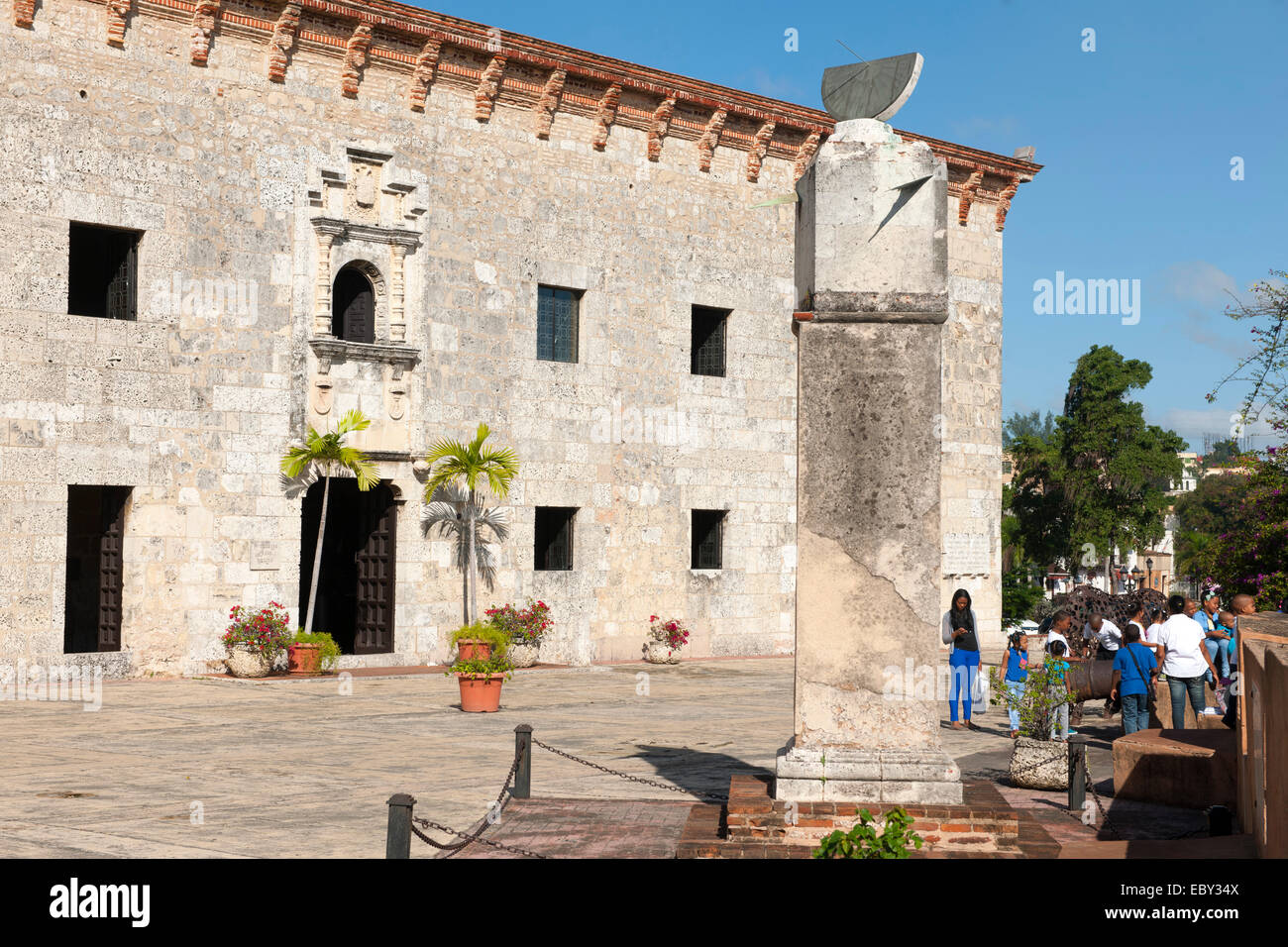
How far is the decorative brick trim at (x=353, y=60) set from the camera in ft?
62.8

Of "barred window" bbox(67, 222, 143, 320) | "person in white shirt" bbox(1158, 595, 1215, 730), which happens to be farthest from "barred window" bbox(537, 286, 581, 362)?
"person in white shirt" bbox(1158, 595, 1215, 730)

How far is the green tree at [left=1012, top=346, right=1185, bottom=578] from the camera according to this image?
4891 centimetres

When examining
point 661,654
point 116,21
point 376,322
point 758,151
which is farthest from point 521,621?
point 116,21

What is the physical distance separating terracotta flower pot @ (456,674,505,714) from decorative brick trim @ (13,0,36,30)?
31.1 feet

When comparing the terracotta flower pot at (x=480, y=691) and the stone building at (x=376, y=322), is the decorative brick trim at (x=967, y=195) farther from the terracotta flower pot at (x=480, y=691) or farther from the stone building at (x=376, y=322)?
the terracotta flower pot at (x=480, y=691)

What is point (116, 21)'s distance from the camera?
17047 millimetres

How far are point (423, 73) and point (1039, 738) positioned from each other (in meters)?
13.6

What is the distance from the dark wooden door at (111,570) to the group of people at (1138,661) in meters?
10.2

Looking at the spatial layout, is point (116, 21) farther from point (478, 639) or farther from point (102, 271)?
point (478, 639)

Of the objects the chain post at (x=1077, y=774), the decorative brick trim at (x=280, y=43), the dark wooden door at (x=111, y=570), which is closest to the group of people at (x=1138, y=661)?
the chain post at (x=1077, y=774)

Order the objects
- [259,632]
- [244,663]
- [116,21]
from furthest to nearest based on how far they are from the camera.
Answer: [259,632], [244,663], [116,21]
